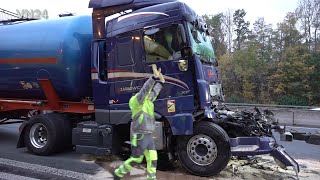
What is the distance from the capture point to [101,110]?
749 cm

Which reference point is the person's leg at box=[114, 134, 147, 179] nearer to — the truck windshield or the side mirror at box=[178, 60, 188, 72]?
the side mirror at box=[178, 60, 188, 72]

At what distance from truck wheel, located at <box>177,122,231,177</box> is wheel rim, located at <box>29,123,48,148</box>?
3.17 m

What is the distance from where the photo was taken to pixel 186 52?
21.5 ft

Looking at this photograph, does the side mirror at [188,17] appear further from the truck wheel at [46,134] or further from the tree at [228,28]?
the tree at [228,28]

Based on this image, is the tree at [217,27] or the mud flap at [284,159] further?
the tree at [217,27]

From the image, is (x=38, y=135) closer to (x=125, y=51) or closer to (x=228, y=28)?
(x=125, y=51)

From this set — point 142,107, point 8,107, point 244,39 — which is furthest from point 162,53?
point 244,39

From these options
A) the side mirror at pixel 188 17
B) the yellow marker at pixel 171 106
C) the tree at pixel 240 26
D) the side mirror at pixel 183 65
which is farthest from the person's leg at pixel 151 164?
the tree at pixel 240 26

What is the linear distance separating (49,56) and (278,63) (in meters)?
24.4

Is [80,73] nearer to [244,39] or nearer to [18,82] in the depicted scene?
[18,82]

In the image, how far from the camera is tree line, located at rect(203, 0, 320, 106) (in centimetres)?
2792

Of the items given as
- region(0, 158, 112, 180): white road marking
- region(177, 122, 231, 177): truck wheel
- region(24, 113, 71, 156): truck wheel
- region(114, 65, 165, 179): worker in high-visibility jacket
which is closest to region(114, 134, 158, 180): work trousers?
region(114, 65, 165, 179): worker in high-visibility jacket

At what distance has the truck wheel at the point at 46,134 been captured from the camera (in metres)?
7.90

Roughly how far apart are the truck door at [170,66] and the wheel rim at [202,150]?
1.72 ft
